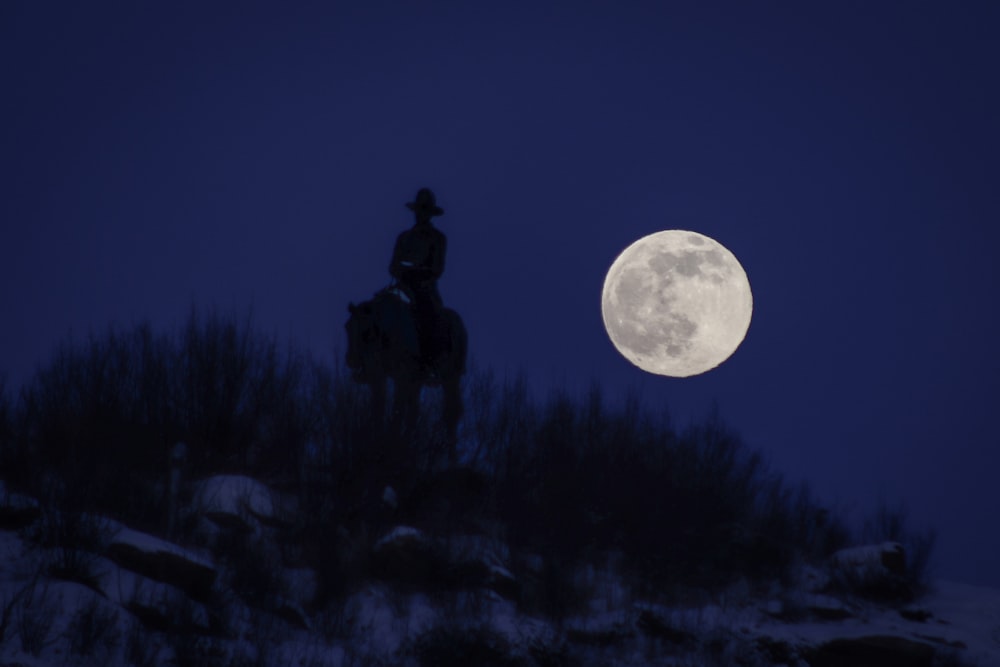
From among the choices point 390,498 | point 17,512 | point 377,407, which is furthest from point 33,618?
point 377,407

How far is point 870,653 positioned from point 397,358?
20.3 feet

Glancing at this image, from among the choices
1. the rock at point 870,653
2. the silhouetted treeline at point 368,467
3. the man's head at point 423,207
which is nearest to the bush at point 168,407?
the silhouetted treeline at point 368,467

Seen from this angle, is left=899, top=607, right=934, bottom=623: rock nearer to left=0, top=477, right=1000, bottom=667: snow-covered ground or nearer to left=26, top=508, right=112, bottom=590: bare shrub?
left=0, top=477, right=1000, bottom=667: snow-covered ground

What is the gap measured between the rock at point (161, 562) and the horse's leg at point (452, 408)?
462cm

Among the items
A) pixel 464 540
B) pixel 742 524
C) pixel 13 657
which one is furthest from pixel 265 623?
pixel 742 524

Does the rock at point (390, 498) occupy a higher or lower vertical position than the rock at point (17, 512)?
higher

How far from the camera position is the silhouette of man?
12344 millimetres

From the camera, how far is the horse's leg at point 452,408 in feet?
41.1

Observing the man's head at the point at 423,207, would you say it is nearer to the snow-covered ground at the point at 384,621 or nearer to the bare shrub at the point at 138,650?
the snow-covered ground at the point at 384,621

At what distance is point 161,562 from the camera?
815 cm

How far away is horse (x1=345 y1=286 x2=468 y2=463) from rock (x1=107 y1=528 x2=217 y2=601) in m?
3.45

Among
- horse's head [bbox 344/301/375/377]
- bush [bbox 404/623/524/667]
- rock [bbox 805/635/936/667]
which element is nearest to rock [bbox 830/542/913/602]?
rock [bbox 805/635/936/667]

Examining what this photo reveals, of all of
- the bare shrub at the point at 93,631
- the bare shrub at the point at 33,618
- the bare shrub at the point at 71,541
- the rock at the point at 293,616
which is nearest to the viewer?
the bare shrub at the point at 33,618

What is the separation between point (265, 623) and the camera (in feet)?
27.2
